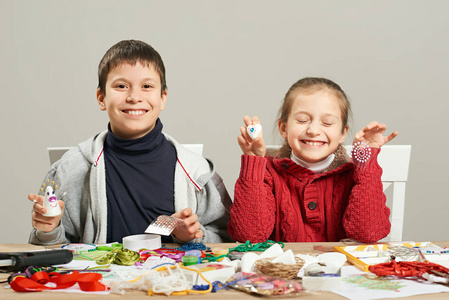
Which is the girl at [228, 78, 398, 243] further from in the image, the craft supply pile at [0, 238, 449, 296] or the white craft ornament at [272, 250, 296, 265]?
the white craft ornament at [272, 250, 296, 265]

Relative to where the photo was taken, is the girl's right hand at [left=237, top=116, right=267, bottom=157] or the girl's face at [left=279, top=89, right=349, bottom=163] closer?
the girl's right hand at [left=237, top=116, right=267, bottom=157]

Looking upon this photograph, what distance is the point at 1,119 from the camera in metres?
3.08

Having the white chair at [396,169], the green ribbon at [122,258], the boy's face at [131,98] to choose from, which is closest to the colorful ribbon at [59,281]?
the green ribbon at [122,258]

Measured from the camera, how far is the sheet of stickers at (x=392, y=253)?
1.27m

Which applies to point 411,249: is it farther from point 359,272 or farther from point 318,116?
point 318,116

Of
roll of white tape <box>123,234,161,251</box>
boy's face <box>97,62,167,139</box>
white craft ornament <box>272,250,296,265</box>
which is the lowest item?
roll of white tape <box>123,234,161,251</box>

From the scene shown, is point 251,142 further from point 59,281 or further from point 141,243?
point 59,281

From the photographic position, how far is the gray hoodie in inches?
69.6

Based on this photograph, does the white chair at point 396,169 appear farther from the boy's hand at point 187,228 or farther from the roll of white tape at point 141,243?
the roll of white tape at point 141,243

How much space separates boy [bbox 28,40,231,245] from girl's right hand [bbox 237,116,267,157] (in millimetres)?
215

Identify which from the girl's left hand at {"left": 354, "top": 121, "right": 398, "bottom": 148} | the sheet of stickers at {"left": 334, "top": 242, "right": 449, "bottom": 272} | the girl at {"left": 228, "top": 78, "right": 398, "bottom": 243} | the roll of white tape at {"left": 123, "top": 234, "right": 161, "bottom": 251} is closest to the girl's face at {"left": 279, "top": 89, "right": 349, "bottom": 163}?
the girl at {"left": 228, "top": 78, "right": 398, "bottom": 243}

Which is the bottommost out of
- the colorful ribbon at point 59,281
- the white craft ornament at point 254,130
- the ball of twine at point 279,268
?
the colorful ribbon at point 59,281

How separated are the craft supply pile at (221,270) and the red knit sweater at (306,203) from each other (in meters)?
0.25

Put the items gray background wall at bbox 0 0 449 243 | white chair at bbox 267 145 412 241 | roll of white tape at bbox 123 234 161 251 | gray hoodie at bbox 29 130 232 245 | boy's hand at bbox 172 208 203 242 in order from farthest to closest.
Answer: gray background wall at bbox 0 0 449 243 < white chair at bbox 267 145 412 241 < gray hoodie at bbox 29 130 232 245 < boy's hand at bbox 172 208 203 242 < roll of white tape at bbox 123 234 161 251
